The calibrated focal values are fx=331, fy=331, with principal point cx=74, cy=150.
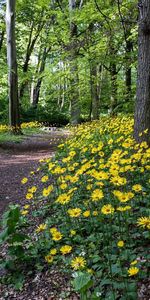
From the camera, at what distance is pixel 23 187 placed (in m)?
6.56

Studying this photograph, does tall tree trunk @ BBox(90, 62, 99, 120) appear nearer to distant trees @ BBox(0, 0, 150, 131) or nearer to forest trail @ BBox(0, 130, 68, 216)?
distant trees @ BBox(0, 0, 150, 131)

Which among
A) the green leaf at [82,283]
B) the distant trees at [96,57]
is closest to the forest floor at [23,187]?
the green leaf at [82,283]

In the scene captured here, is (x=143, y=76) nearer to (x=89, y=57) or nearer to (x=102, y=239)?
(x=102, y=239)

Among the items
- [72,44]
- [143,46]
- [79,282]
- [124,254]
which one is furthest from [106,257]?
[72,44]

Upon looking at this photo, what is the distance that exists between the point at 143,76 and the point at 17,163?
4.81 metres

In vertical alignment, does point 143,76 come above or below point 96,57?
below

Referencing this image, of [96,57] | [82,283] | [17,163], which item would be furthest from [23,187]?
[96,57]

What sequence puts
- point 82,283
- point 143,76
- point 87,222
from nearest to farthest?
1. point 82,283
2. point 87,222
3. point 143,76

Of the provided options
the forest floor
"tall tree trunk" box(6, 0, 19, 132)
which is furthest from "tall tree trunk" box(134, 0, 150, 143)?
"tall tree trunk" box(6, 0, 19, 132)

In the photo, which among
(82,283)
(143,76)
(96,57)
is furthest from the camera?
(96,57)

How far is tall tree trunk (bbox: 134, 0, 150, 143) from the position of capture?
210 inches

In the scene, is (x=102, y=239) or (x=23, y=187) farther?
(x=23, y=187)

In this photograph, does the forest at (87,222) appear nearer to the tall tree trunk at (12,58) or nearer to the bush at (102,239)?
the bush at (102,239)

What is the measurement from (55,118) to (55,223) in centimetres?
1989
